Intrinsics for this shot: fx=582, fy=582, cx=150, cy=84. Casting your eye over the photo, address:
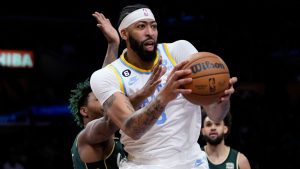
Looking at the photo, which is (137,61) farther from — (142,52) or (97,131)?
(97,131)

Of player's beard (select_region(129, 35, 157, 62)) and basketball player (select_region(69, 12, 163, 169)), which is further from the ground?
player's beard (select_region(129, 35, 157, 62))

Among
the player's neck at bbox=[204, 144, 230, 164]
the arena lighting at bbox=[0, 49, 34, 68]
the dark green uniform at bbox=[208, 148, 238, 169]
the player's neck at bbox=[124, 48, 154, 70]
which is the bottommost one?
the dark green uniform at bbox=[208, 148, 238, 169]

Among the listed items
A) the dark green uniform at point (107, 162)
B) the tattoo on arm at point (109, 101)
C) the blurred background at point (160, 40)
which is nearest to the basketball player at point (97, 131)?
the dark green uniform at point (107, 162)

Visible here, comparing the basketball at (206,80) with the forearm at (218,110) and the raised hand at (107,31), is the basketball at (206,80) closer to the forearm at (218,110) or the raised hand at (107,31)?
the forearm at (218,110)

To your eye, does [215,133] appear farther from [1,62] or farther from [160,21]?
[1,62]

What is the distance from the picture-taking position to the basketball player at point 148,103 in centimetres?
396

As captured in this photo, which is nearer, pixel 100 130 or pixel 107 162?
pixel 100 130

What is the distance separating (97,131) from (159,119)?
551 millimetres

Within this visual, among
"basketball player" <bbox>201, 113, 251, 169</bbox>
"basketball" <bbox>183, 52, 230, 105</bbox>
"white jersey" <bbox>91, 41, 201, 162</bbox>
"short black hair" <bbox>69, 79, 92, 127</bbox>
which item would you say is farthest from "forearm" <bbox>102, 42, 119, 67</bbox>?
"basketball" <bbox>183, 52, 230, 105</bbox>

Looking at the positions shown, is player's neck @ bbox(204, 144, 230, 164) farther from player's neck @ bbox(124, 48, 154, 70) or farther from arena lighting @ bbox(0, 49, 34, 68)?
arena lighting @ bbox(0, 49, 34, 68)

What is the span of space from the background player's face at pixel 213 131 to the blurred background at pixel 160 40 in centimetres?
592

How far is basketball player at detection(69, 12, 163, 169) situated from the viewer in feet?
13.7

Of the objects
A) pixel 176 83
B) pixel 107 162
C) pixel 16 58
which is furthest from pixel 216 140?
pixel 16 58

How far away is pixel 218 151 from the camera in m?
6.39
